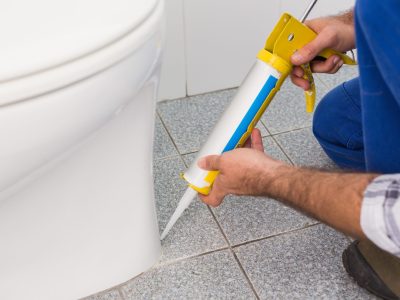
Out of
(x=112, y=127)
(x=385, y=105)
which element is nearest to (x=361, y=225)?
(x=385, y=105)

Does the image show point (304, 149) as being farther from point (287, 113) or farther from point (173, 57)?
point (173, 57)

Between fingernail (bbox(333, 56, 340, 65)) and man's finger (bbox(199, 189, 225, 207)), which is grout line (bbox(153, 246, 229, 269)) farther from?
fingernail (bbox(333, 56, 340, 65))

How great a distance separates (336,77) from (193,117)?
0.34 meters

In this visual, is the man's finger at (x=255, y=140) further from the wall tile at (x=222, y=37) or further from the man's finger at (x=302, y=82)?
the wall tile at (x=222, y=37)

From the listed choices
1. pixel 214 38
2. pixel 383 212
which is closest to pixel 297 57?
pixel 383 212

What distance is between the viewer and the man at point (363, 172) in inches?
20.0

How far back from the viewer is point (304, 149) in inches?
40.7

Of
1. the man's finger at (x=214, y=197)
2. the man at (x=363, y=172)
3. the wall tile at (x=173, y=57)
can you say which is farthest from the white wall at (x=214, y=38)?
the man's finger at (x=214, y=197)

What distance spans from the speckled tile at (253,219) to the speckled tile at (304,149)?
12 centimetres

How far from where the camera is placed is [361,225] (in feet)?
1.67

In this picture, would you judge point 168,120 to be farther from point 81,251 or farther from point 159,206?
point 81,251

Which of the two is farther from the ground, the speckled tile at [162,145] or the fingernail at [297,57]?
the fingernail at [297,57]

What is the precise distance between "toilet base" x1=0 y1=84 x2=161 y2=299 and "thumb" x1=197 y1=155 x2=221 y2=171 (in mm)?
72

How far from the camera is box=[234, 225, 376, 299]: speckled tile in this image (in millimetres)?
797
